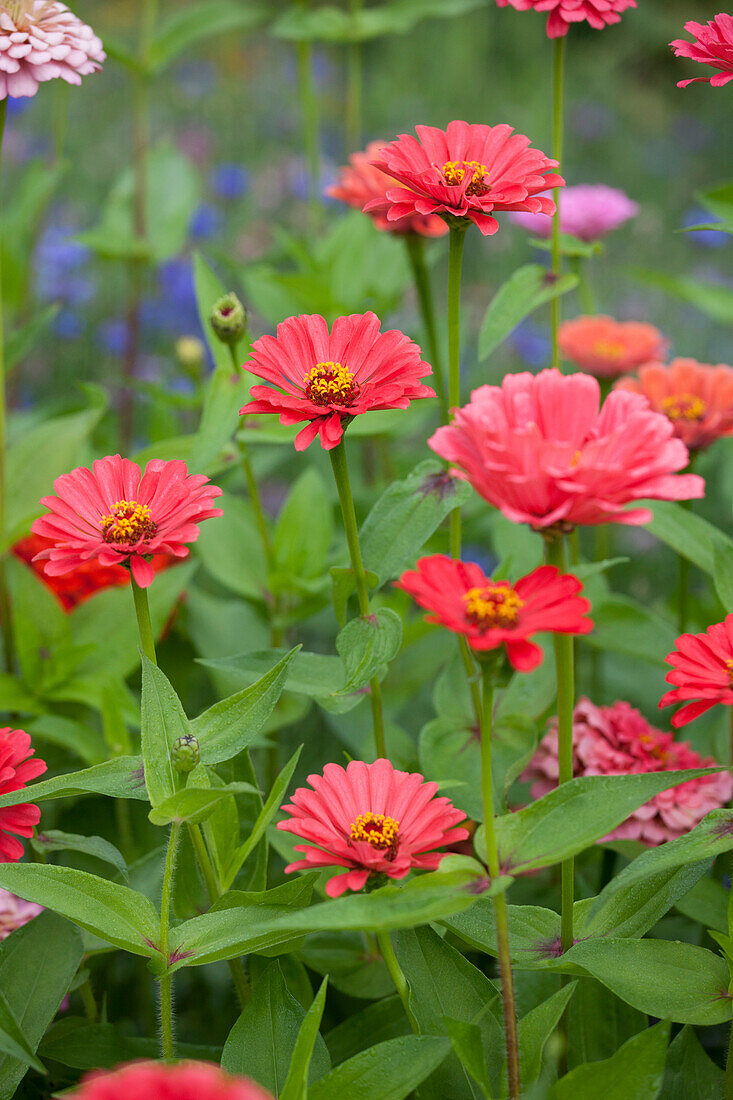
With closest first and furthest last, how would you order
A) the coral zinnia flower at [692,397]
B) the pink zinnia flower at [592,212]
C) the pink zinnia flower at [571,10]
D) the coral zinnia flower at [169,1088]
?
the coral zinnia flower at [169,1088], the pink zinnia flower at [571,10], the coral zinnia flower at [692,397], the pink zinnia flower at [592,212]

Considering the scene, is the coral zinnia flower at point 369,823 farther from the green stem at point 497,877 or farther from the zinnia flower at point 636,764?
the zinnia flower at point 636,764

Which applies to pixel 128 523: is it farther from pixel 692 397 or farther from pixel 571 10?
pixel 692 397

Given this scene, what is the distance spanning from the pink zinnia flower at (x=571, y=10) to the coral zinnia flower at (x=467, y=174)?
0.08 metres

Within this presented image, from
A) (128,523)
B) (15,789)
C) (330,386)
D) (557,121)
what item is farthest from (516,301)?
(15,789)

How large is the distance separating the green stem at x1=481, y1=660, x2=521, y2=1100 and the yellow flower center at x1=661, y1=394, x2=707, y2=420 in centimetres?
45

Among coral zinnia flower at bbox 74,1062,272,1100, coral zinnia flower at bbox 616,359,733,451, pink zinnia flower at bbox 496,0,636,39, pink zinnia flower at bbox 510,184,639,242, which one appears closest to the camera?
coral zinnia flower at bbox 74,1062,272,1100

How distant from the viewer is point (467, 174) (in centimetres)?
58

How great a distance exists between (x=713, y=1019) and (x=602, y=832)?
0.14 meters

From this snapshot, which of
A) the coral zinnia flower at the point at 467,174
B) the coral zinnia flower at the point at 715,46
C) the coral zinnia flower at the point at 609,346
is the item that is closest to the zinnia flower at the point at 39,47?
the coral zinnia flower at the point at 467,174

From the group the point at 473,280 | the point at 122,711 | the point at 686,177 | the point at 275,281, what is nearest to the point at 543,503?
the point at 122,711

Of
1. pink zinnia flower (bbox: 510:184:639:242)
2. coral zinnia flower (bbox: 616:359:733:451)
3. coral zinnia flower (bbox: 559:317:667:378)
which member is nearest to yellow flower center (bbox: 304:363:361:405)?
coral zinnia flower (bbox: 616:359:733:451)

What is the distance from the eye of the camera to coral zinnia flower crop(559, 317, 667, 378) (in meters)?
0.96

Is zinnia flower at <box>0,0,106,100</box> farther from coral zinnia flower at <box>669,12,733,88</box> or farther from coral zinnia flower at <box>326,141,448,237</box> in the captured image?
coral zinnia flower at <box>669,12,733,88</box>

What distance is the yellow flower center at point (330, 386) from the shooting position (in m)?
0.55
